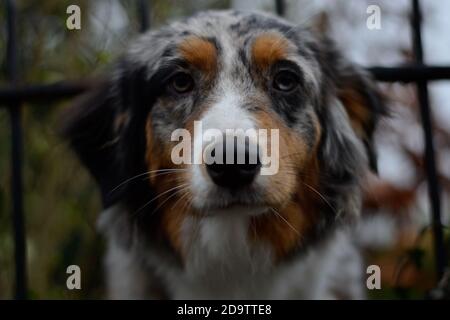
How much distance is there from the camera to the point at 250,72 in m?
2.25

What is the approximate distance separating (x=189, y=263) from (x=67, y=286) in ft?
1.60

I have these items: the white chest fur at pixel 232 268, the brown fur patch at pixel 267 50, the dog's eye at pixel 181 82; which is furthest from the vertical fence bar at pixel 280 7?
the white chest fur at pixel 232 268

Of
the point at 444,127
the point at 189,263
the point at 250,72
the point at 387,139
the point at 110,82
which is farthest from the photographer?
the point at 444,127

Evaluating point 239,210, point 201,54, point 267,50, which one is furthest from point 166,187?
point 267,50

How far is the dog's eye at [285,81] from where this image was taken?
230cm

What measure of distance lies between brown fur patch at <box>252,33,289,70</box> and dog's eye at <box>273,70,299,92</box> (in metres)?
0.05

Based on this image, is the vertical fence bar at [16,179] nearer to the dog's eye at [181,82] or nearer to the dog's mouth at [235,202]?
the dog's eye at [181,82]

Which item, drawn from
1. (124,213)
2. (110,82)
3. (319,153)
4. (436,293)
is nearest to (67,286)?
(124,213)

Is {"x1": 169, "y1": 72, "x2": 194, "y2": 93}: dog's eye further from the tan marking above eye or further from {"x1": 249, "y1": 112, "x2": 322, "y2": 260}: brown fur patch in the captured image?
{"x1": 249, "y1": 112, "x2": 322, "y2": 260}: brown fur patch

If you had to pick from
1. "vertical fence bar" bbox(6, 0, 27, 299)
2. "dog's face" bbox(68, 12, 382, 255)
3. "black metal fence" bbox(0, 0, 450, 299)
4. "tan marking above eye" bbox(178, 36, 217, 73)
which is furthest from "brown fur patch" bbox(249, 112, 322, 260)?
"vertical fence bar" bbox(6, 0, 27, 299)

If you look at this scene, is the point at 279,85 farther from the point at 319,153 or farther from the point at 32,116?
the point at 32,116

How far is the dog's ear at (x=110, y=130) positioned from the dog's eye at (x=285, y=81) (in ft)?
1.66

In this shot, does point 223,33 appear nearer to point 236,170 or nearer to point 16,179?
point 236,170

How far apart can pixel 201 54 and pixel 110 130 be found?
0.59 metres
